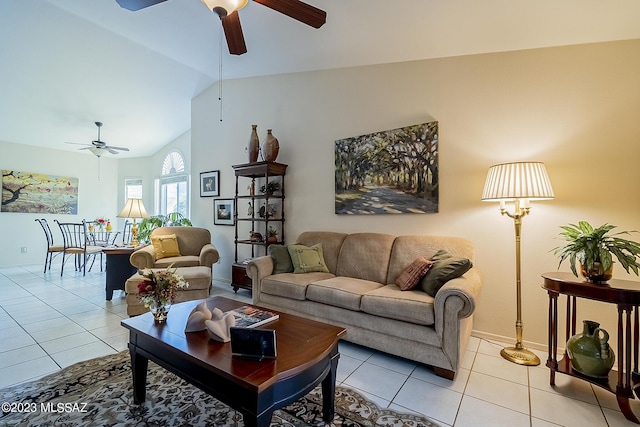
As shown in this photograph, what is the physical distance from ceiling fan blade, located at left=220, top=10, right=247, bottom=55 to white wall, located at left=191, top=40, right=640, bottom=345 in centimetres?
155

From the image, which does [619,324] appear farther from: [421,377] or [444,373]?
[421,377]

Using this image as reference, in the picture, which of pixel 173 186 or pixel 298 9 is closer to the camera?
pixel 298 9

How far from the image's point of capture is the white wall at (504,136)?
7.27ft

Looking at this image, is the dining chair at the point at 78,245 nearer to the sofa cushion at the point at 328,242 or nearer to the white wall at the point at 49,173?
the white wall at the point at 49,173

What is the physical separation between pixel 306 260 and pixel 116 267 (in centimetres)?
262

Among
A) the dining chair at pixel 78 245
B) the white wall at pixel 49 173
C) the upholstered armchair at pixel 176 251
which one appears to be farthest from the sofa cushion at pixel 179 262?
the white wall at pixel 49 173

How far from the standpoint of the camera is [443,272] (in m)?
2.23

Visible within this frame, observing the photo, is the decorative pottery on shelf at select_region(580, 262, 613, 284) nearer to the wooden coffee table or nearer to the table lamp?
the wooden coffee table

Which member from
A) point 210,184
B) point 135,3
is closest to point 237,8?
point 135,3

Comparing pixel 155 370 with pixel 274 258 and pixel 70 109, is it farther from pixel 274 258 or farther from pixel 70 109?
pixel 70 109

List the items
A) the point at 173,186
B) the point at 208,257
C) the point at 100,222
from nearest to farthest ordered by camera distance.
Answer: the point at 208,257 → the point at 100,222 → the point at 173,186

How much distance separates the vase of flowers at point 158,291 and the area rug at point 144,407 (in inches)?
19.1

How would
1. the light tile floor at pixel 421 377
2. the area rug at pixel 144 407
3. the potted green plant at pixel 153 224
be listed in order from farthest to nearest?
the potted green plant at pixel 153 224 → the light tile floor at pixel 421 377 → the area rug at pixel 144 407

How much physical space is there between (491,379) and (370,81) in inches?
121
